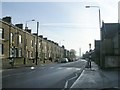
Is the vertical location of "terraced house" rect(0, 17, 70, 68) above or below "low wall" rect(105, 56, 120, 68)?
above

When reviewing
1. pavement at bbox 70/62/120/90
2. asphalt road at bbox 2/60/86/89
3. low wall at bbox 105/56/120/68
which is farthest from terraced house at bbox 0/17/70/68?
pavement at bbox 70/62/120/90

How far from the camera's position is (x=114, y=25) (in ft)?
235

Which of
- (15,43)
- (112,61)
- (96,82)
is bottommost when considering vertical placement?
(96,82)

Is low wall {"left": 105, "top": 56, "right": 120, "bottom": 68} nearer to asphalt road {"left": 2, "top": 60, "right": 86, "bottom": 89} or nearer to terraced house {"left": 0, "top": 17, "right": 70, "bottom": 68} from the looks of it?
asphalt road {"left": 2, "top": 60, "right": 86, "bottom": 89}

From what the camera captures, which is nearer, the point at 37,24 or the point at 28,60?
the point at 28,60

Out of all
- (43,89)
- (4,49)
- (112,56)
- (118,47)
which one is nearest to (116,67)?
(112,56)

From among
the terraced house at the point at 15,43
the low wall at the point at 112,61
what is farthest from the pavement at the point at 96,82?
the terraced house at the point at 15,43

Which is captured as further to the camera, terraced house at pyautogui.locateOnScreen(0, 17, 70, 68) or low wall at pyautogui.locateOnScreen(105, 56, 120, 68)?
terraced house at pyautogui.locateOnScreen(0, 17, 70, 68)

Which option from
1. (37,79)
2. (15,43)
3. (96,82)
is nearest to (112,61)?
(15,43)

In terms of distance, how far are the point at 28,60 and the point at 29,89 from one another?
54.5 m

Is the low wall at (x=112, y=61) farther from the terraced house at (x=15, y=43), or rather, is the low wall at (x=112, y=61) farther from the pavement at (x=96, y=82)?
the terraced house at (x=15, y=43)

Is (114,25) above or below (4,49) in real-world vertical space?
above

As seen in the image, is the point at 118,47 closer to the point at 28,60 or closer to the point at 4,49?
the point at 4,49

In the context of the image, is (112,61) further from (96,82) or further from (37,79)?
(96,82)
